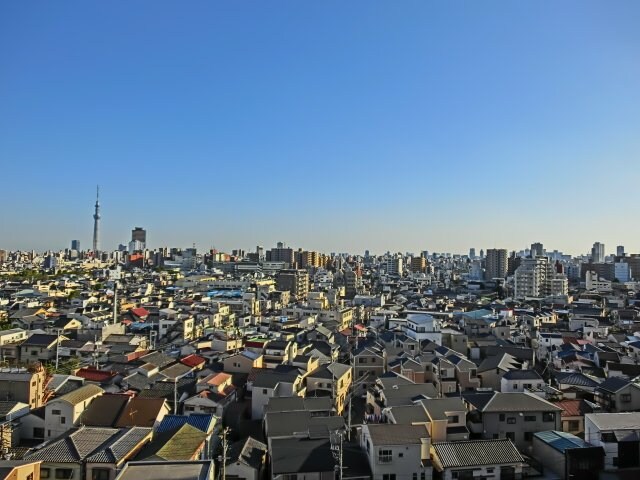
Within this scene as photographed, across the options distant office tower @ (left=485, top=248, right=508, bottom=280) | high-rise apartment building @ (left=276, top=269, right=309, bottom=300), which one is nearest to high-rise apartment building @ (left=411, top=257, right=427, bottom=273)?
distant office tower @ (left=485, top=248, right=508, bottom=280)

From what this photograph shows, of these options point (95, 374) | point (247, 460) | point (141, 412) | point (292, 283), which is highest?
point (292, 283)

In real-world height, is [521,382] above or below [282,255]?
below

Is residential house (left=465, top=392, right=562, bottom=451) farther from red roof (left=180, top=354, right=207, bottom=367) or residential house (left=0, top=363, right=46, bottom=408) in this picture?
residential house (left=0, top=363, right=46, bottom=408)

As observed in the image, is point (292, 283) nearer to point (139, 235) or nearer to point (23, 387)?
point (23, 387)

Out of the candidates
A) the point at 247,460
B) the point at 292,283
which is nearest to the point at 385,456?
the point at 247,460

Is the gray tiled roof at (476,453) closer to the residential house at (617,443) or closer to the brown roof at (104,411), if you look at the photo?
the residential house at (617,443)

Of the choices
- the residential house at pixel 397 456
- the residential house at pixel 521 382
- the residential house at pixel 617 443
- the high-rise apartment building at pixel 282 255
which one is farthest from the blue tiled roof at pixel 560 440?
the high-rise apartment building at pixel 282 255
